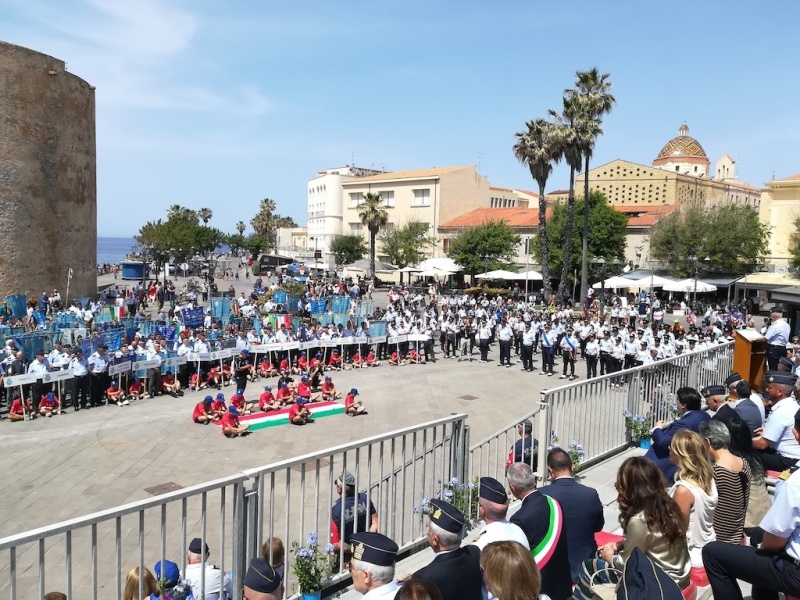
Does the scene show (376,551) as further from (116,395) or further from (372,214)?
(372,214)

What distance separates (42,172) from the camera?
34.8 m

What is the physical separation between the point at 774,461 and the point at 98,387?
14826 mm

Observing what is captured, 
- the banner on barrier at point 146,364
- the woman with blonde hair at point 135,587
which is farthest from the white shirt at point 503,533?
the banner on barrier at point 146,364

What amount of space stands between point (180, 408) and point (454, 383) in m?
8.08

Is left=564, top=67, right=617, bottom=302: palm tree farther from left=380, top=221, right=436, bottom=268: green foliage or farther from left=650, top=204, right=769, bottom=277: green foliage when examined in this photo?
left=380, top=221, right=436, bottom=268: green foliage

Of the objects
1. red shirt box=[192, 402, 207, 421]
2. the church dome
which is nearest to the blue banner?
red shirt box=[192, 402, 207, 421]

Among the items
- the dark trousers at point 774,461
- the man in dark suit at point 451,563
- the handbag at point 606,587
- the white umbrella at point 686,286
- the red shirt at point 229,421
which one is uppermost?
the white umbrella at point 686,286

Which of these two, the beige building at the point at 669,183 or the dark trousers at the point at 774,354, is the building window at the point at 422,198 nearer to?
the beige building at the point at 669,183

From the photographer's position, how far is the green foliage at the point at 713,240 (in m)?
43.2

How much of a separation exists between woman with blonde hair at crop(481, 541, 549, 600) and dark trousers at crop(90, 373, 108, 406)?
14.9 metres

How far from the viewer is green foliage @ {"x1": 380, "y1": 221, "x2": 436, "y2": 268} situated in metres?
63.4

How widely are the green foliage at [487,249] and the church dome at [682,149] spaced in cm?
3338

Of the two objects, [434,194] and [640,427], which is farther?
[434,194]

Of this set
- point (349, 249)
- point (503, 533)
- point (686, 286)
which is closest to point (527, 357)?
point (503, 533)
